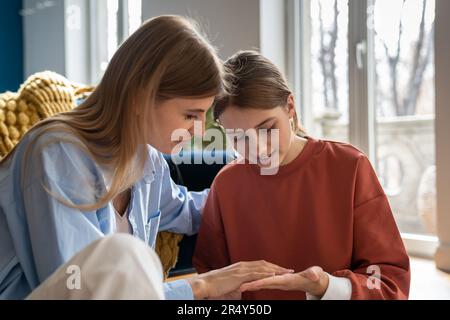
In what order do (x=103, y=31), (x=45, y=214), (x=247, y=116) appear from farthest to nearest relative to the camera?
(x=103, y=31)
(x=247, y=116)
(x=45, y=214)

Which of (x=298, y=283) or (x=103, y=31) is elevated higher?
(x=103, y=31)

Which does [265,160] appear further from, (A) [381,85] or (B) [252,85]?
(A) [381,85]

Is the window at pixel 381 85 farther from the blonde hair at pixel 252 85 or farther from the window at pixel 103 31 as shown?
the window at pixel 103 31

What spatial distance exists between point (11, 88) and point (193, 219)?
124 inches

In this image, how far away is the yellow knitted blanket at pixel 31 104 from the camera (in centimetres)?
149

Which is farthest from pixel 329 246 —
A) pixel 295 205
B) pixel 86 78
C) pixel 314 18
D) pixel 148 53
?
pixel 86 78

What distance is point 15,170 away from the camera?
2.92 ft

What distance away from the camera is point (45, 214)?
827mm

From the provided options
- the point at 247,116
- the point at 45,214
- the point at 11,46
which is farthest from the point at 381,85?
the point at 11,46

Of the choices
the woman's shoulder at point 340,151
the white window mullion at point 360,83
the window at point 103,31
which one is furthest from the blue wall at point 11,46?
the woman's shoulder at point 340,151

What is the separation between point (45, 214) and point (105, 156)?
0.16 meters

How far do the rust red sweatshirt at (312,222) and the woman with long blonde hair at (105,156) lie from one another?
175mm

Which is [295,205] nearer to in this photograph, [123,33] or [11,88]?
[123,33]

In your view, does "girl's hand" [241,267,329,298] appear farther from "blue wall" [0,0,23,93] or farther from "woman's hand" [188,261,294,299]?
"blue wall" [0,0,23,93]
